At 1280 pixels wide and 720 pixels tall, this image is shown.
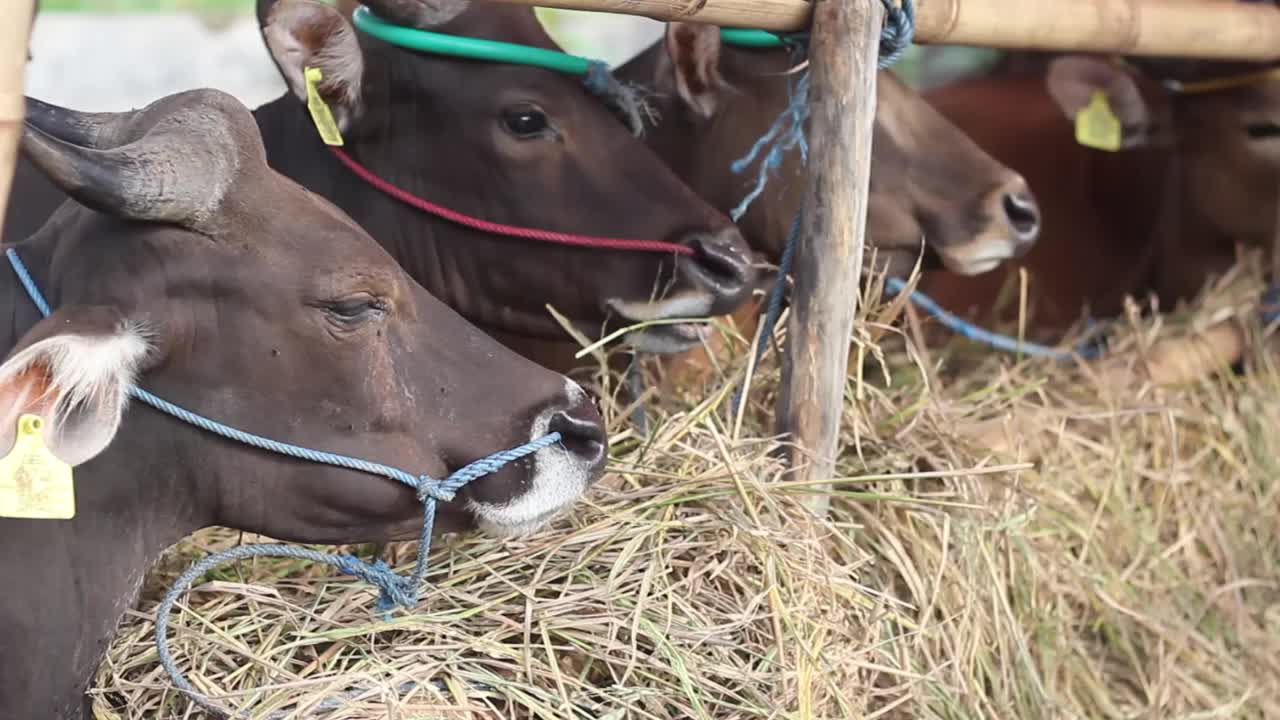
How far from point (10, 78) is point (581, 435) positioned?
0.97m

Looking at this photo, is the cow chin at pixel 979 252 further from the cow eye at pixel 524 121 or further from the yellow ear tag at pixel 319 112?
the yellow ear tag at pixel 319 112

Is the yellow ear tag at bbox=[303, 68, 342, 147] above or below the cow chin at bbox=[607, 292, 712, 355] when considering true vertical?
above

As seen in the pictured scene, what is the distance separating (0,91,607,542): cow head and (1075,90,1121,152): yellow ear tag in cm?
267

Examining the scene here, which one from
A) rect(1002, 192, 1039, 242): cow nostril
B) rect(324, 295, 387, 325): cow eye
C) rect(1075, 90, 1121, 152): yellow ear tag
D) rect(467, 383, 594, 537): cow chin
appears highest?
rect(324, 295, 387, 325): cow eye

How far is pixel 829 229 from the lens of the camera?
8.44ft

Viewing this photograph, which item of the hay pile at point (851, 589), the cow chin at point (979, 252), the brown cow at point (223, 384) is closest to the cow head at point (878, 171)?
the cow chin at point (979, 252)

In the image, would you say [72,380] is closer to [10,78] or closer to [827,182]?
[10,78]

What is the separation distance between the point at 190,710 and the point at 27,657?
9.6 inches

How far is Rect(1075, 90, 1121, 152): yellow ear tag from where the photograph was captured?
4363mm

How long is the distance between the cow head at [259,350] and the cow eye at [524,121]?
0.89m

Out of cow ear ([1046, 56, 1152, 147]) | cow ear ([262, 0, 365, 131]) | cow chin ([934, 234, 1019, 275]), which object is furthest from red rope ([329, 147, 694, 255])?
cow ear ([1046, 56, 1152, 147])

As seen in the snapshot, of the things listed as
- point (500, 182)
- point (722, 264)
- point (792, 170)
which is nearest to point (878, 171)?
point (792, 170)

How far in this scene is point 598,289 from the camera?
9.91 ft

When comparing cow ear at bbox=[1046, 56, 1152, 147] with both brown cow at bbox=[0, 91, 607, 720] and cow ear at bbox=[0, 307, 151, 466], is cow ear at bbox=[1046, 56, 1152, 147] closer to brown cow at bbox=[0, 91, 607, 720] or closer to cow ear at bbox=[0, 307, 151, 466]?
brown cow at bbox=[0, 91, 607, 720]
